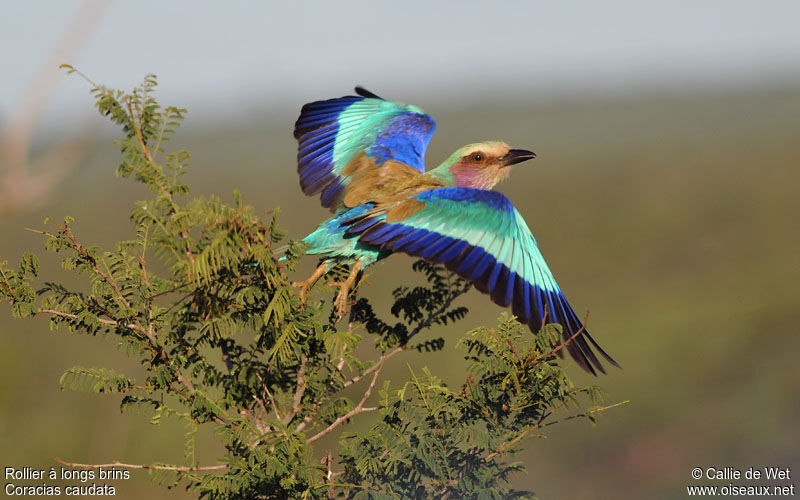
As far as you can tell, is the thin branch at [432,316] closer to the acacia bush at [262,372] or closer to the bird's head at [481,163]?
the acacia bush at [262,372]

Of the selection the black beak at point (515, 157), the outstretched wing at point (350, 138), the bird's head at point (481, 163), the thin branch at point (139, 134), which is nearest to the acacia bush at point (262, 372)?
the thin branch at point (139, 134)

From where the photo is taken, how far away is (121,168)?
3.61 m

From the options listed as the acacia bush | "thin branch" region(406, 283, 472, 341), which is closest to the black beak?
"thin branch" region(406, 283, 472, 341)

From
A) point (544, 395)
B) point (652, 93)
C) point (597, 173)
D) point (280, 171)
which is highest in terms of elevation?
point (652, 93)

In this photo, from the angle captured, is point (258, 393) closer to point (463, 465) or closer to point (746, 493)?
point (463, 465)

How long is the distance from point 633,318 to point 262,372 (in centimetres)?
1454

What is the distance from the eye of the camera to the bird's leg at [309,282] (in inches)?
147

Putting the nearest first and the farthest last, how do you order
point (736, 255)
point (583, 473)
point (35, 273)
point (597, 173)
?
point (35, 273), point (583, 473), point (736, 255), point (597, 173)

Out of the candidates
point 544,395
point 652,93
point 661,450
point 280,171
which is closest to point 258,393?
point 544,395

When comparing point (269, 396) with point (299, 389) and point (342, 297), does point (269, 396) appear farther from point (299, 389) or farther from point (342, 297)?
point (342, 297)

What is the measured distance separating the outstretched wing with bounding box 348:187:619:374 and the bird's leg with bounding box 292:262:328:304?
0.77ft

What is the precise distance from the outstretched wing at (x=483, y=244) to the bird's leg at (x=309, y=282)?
23 centimetres

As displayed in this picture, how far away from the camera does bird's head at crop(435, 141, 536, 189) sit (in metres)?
5.52

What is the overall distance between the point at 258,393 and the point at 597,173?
35.3m
